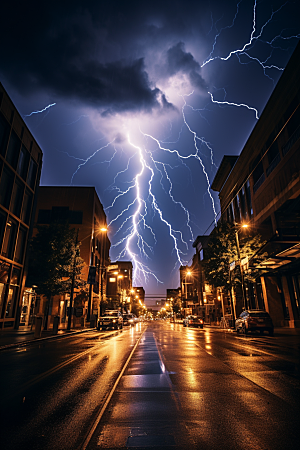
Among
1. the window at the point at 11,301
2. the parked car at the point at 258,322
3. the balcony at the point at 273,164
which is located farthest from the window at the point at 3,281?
the balcony at the point at 273,164

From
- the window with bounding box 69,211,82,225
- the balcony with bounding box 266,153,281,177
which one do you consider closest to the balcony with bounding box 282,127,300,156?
the balcony with bounding box 266,153,281,177

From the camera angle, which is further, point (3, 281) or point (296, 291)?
point (296, 291)

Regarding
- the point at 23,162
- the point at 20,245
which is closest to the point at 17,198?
the point at 23,162

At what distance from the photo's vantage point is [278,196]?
27.3m

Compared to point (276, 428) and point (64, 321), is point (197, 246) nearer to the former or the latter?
point (64, 321)

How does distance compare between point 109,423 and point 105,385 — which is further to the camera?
point 105,385

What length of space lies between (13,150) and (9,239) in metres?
7.69

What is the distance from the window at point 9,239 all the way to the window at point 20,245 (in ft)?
3.68

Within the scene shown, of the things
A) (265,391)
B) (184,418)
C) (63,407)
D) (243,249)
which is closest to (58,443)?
(63,407)

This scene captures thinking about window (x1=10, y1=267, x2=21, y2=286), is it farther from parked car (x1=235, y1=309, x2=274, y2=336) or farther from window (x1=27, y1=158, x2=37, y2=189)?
parked car (x1=235, y1=309, x2=274, y2=336)

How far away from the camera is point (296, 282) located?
84.8 ft

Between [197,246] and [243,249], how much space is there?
53.0 meters

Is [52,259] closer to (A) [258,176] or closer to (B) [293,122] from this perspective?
(B) [293,122]

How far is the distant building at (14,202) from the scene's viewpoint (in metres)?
22.4
